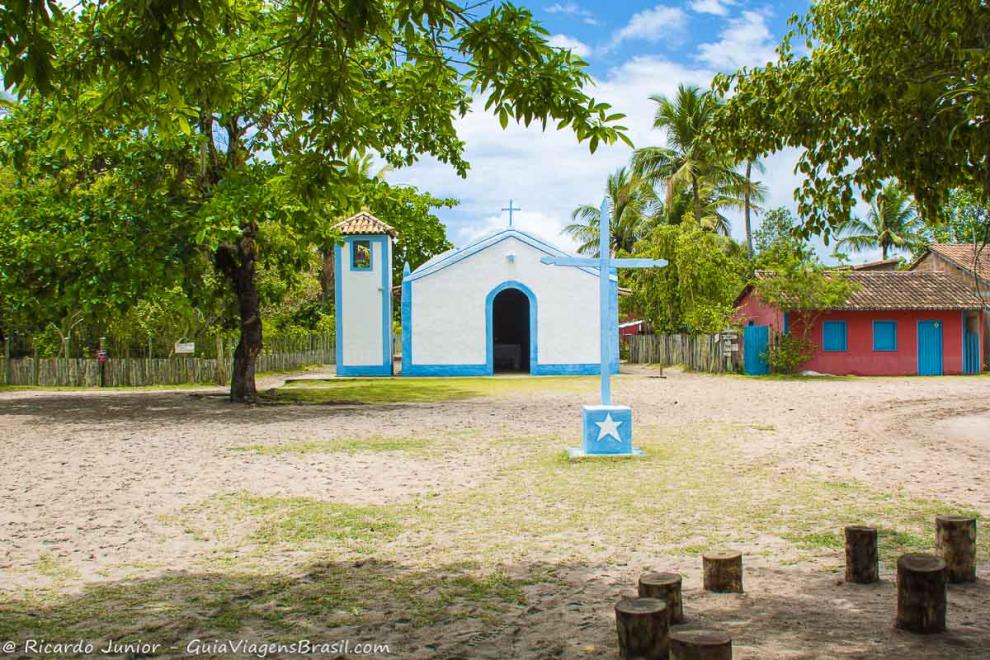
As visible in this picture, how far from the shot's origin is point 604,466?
9.01m

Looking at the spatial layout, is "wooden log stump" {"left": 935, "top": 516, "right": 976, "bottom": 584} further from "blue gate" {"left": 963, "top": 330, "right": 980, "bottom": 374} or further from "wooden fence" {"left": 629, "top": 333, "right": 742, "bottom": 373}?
"blue gate" {"left": 963, "top": 330, "right": 980, "bottom": 374}

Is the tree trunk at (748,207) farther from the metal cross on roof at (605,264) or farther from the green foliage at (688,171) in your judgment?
the metal cross on roof at (605,264)

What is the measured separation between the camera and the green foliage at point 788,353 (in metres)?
26.3

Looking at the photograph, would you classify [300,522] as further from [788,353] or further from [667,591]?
[788,353]

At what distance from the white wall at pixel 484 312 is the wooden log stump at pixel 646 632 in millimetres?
24673

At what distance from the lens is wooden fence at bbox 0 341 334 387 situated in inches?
936

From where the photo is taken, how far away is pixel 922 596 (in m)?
3.82

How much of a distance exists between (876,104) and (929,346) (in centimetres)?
2521

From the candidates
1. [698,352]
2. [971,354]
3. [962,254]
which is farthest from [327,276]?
[971,354]

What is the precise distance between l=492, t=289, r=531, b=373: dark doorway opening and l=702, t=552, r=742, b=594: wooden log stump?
29.8 m

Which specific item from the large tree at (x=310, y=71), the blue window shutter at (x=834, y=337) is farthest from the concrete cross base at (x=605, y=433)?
the blue window shutter at (x=834, y=337)

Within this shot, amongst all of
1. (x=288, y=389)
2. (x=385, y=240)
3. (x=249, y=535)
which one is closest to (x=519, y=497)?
(x=249, y=535)

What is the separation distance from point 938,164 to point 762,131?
1357mm

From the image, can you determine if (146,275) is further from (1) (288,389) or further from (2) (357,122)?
(2) (357,122)
